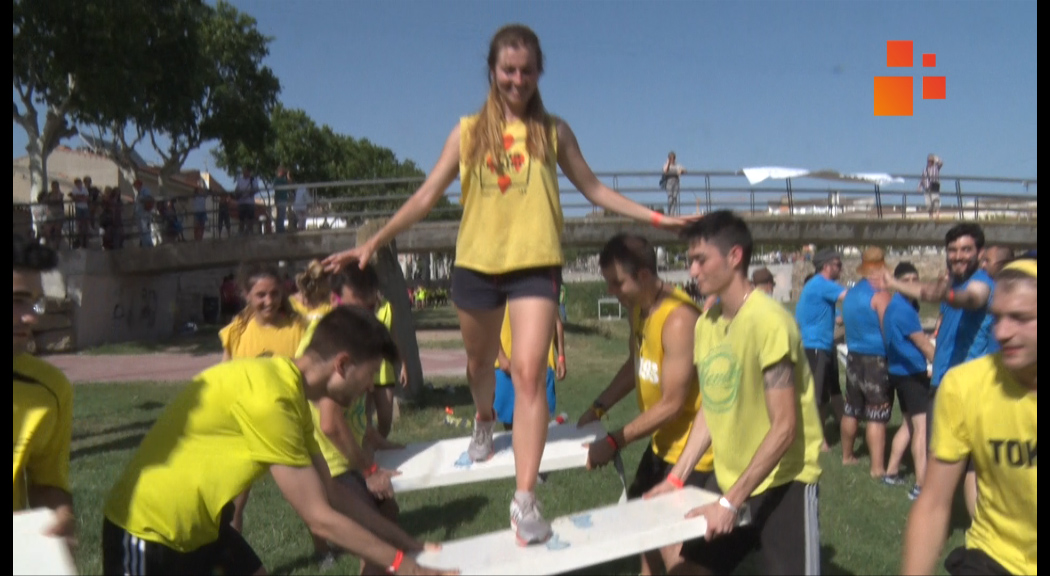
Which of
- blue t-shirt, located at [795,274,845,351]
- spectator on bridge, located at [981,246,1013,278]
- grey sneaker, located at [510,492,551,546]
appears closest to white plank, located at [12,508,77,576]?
grey sneaker, located at [510,492,551,546]

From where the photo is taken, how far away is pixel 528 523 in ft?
11.0

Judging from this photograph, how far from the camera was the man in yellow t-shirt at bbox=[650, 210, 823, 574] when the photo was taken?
3.35 m

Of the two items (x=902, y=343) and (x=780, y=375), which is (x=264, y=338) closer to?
(x=780, y=375)

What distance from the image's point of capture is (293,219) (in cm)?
2308

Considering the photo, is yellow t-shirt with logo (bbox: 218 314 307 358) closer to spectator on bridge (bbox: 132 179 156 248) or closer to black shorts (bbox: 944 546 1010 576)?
black shorts (bbox: 944 546 1010 576)

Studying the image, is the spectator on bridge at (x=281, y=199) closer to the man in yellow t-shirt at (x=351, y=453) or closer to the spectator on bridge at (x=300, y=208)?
the spectator on bridge at (x=300, y=208)

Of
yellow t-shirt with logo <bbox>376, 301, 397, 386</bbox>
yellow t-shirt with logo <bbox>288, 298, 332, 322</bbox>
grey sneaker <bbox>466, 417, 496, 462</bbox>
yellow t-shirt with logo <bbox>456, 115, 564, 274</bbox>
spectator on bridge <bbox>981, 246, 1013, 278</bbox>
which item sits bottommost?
grey sneaker <bbox>466, 417, 496, 462</bbox>

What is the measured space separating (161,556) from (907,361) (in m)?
5.86

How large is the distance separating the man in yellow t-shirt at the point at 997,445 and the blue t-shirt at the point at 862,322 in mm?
5167

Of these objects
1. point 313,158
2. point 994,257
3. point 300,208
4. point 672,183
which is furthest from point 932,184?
point 313,158

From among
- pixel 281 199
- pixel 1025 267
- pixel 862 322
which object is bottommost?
pixel 862 322

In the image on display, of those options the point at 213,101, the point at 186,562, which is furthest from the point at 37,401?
the point at 213,101

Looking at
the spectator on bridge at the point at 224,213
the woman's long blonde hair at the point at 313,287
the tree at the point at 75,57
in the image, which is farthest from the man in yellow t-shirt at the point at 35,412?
the spectator on bridge at the point at 224,213

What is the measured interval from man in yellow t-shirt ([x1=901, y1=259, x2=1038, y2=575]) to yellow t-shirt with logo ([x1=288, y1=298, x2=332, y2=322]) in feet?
11.6
